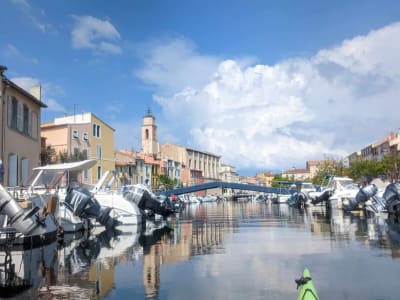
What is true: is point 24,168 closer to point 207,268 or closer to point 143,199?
point 143,199

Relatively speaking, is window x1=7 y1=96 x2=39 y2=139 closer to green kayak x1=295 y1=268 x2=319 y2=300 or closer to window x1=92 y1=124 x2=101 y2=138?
Answer: green kayak x1=295 y1=268 x2=319 y2=300

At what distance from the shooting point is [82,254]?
1659 centimetres

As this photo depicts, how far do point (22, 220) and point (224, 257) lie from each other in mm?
6578

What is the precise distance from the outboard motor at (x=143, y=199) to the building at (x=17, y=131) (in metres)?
7.08

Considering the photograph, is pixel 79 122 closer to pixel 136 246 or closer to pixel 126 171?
pixel 126 171

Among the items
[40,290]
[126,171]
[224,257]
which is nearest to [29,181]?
[224,257]

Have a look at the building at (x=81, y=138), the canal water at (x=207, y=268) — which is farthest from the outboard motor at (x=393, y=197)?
the building at (x=81, y=138)

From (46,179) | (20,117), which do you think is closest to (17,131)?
(20,117)

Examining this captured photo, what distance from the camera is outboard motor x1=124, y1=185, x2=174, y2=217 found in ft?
115

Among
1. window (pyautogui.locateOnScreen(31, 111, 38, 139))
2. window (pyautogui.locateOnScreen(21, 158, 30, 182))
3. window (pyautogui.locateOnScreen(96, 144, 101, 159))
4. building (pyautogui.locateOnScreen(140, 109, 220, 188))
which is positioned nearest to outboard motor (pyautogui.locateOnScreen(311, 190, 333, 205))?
window (pyautogui.locateOnScreen(96, 144, 101, 159))

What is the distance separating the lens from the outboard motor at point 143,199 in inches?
1377

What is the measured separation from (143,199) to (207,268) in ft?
74.2

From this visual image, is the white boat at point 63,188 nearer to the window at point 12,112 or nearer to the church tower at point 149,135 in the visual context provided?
the window at point 12,112

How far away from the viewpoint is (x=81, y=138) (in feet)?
197
